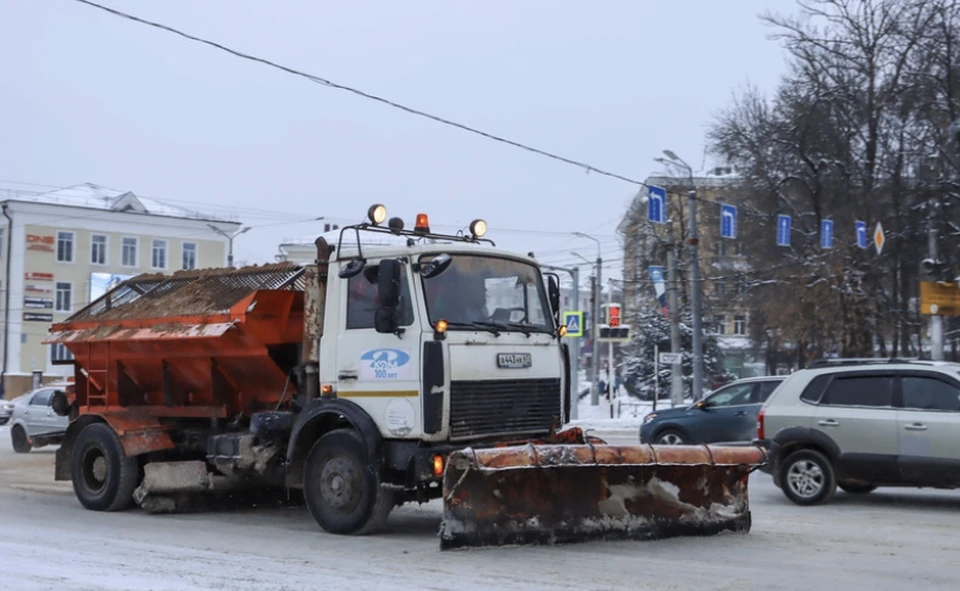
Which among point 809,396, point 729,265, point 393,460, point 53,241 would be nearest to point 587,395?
point 729,265

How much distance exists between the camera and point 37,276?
2283 inches

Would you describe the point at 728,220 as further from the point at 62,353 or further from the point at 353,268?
the point at 353,268

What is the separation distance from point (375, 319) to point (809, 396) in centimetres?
627

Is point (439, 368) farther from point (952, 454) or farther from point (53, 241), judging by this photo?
point (53, 241)

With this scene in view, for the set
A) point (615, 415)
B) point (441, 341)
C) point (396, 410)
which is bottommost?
point (615, 415)

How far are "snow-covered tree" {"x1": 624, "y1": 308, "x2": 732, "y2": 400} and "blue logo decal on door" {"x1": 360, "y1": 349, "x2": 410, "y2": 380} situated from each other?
140 ft

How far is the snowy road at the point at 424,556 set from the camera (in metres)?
8.02

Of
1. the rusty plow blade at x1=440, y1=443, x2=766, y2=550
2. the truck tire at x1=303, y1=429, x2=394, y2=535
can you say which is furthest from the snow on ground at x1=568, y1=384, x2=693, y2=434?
the truck tire at x1=303, y1=429, x2=394, y2=535

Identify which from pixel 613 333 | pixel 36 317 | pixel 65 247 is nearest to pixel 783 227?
pixel 613 333

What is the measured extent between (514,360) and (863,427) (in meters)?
5.00

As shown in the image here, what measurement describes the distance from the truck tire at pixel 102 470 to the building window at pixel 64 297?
49.1 metres

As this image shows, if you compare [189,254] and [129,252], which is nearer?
[129,252]

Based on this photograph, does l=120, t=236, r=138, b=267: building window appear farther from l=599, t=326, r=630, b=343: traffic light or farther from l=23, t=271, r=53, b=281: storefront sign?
l=599, t=326, r=630, b=343: traffic light

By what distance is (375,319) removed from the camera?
32.6ft
